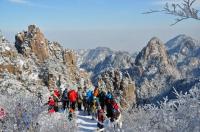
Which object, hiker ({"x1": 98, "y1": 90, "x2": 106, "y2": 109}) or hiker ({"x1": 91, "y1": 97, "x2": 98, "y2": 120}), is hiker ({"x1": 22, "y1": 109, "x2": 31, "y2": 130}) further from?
hiker ({"x1": 91, "y1": 97, "x2": 98, "y2": 120})

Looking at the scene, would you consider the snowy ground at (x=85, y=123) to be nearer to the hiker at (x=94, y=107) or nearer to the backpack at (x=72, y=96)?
the hiker at (x=94, y=107)

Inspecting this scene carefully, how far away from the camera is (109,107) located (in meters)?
24.1

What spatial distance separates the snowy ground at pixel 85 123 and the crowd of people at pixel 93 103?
33cm

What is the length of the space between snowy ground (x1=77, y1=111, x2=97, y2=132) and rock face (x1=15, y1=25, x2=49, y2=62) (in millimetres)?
51167

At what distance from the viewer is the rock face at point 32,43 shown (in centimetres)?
8200

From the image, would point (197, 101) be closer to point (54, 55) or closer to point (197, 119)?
point (197, 119)

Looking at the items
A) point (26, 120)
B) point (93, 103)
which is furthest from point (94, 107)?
point (26, 120)

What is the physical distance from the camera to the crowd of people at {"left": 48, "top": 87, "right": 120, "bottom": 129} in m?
23.9

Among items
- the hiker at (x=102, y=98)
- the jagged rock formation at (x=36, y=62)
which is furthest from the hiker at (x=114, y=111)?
the jagged rock formation at (x=36, y=62)

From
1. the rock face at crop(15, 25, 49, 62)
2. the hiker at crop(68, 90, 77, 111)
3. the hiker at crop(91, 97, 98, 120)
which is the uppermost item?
the rock face at crop(15, 25, 49, 62)

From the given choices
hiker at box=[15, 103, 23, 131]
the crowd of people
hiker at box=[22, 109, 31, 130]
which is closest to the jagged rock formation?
the crowd of people

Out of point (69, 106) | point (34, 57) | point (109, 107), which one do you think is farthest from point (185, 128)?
point (34, 57)

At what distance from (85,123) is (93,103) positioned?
1.40 metres

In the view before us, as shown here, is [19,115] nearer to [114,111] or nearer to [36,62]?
[114,111]
